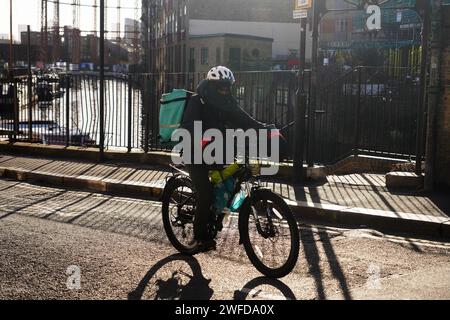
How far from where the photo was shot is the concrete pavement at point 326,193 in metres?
7.59

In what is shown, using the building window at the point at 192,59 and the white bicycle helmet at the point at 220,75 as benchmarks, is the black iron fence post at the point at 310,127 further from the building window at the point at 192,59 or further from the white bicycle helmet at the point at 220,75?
the building window at the point at 192,59

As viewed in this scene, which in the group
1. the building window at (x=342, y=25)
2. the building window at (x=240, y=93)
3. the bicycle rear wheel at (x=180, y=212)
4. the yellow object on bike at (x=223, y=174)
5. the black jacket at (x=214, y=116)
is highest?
the building window at (x=342, y=25)

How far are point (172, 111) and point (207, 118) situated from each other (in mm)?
347

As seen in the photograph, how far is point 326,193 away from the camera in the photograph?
9.16 metres

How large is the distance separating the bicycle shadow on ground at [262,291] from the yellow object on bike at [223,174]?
1.01 meters

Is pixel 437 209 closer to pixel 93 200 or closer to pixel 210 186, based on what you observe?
pixel 210 186

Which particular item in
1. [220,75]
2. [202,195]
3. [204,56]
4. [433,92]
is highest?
[204,56]

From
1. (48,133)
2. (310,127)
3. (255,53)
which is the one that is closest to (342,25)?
(255,53)

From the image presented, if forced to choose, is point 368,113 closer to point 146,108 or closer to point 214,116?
point 146,108

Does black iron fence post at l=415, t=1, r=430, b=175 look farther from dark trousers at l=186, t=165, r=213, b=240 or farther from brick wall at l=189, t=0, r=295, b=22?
brick wall at l=189, t=0, r=295, b=22

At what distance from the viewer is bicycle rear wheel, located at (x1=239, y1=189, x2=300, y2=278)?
529 centimetres

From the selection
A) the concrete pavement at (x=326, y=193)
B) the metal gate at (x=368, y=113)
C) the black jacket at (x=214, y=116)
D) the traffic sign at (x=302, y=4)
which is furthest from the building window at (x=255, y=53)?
the black jacket at (x=214, y=116)
